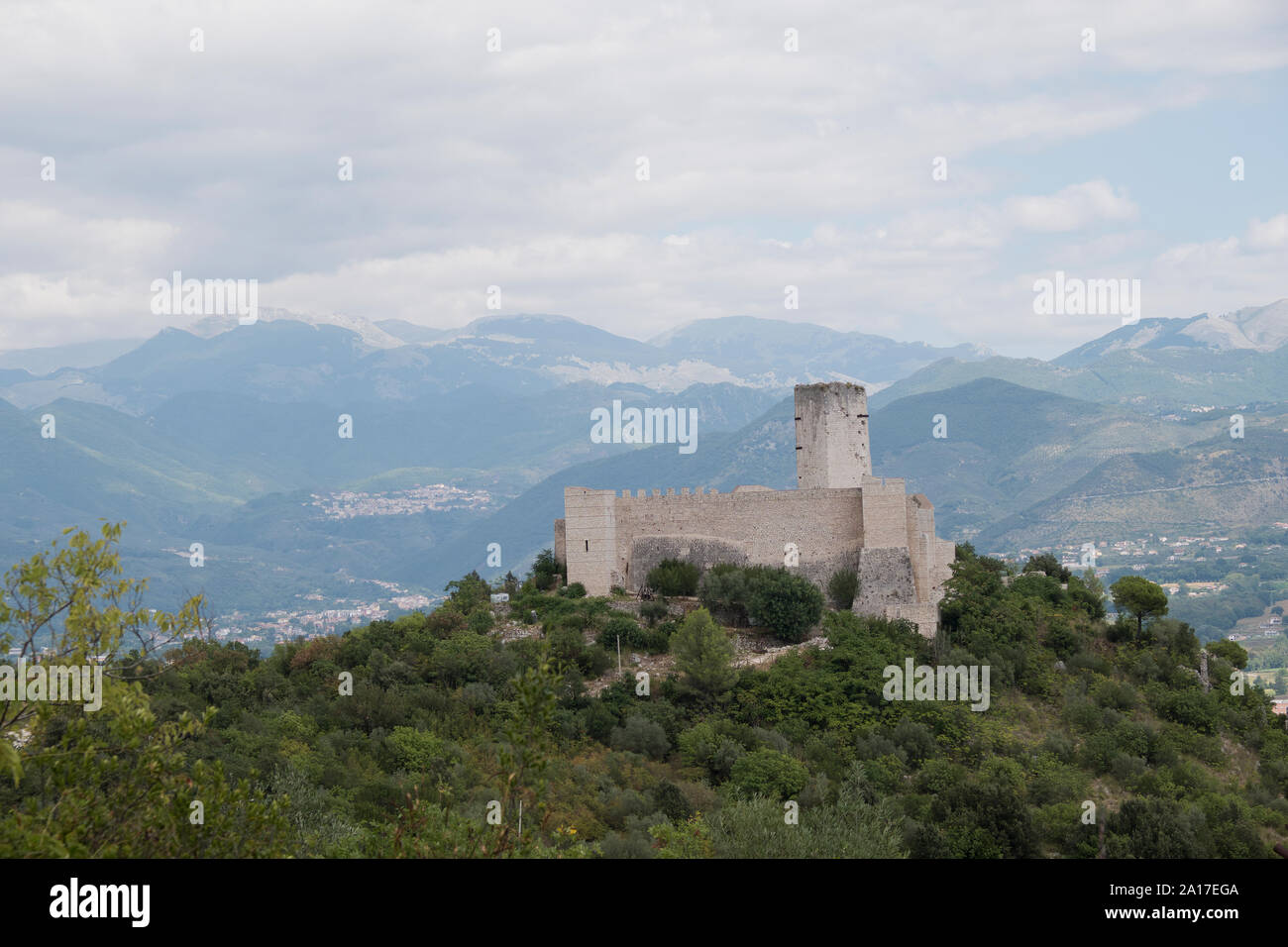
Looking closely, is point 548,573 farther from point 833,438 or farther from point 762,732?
point 762,732

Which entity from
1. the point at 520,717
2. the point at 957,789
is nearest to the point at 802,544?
the point at 957,789

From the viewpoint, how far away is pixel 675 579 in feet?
119

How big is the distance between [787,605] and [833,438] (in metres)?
5.67

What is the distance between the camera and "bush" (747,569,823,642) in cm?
3472

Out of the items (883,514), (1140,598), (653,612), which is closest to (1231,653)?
(1140,598)

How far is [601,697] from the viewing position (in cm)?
3244

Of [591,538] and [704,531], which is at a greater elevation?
[704,531]

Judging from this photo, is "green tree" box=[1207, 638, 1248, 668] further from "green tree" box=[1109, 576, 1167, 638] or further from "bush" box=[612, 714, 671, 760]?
"bush" box=[612, 714, 671, 760]

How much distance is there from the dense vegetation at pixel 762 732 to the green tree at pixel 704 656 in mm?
59

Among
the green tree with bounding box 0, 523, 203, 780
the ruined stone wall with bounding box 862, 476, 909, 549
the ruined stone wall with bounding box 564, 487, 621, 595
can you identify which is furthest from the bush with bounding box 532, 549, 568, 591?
the green tree with bounding box 0, 523, 203, 780

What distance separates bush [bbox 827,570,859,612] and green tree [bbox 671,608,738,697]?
174 inches
